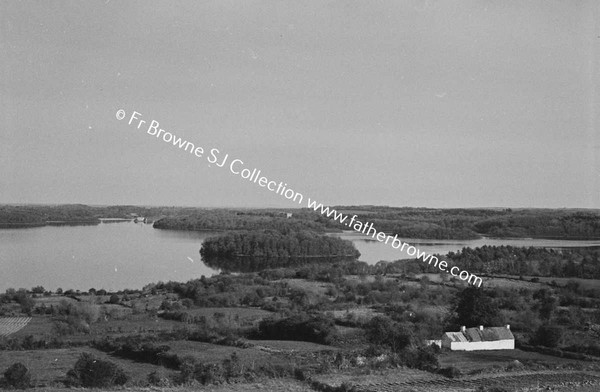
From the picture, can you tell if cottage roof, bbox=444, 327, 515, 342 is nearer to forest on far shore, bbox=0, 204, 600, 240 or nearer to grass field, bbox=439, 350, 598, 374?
grass field, bbox=439, 350, 598, 374

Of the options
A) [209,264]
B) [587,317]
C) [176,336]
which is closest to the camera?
[176,336]

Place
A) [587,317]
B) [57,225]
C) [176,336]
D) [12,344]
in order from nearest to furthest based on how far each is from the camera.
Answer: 1. [12,344]
2. [176,336]
3. [587,317]
4. [57,225]

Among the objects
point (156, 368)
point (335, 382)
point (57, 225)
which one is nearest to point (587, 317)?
point (335, 382)

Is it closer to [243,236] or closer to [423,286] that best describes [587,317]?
[423,286]

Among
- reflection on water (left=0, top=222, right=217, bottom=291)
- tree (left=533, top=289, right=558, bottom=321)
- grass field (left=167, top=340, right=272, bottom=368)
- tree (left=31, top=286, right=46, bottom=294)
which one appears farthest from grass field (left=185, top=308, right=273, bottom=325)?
tree (left=533, top=289, right=558, bottom=321)

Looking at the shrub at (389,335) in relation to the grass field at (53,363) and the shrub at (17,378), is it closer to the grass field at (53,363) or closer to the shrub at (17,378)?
the grass field at (53,363)

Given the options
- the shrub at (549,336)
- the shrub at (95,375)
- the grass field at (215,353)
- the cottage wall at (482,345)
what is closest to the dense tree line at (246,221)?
the shrub at (549,336)
